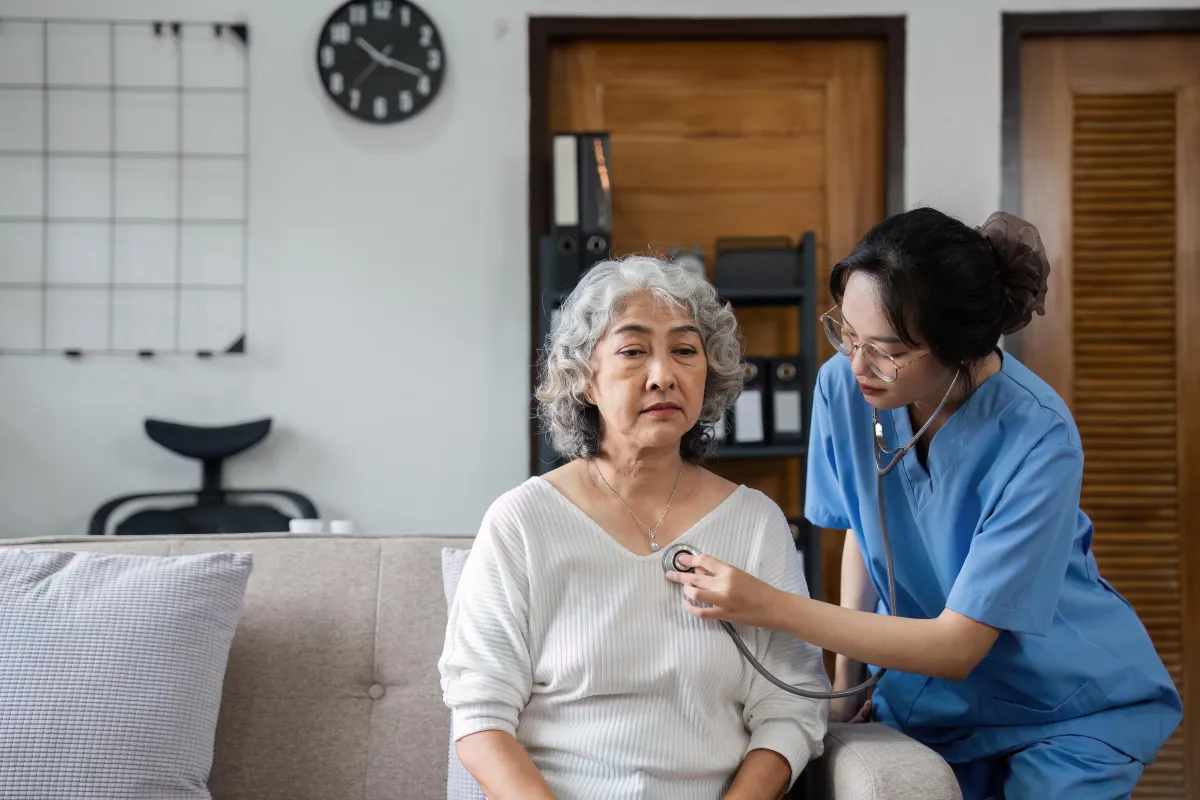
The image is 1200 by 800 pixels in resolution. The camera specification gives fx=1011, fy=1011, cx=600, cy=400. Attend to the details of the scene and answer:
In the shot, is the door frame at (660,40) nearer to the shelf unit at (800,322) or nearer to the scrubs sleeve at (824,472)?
the shelf unit at (800,322)

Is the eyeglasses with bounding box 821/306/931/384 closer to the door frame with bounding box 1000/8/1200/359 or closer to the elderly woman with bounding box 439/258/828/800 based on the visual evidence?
the elderly woman with bounding box 439/258/828/800

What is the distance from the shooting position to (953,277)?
1.23 metres

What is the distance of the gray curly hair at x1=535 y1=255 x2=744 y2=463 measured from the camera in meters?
1.42

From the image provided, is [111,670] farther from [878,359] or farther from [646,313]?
[878,359]

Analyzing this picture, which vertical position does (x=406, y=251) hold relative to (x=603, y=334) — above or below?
above

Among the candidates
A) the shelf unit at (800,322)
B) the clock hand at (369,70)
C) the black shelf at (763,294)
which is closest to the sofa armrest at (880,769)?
the shelf unit at (800,322)

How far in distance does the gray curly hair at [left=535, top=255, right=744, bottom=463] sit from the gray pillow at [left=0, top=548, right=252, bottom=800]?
55 cm

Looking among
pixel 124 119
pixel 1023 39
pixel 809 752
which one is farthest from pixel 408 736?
pixel 1023 39

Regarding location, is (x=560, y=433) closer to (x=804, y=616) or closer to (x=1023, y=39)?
(x=804, y=616)

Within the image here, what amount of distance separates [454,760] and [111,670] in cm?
48

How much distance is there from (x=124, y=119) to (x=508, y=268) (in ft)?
3.78

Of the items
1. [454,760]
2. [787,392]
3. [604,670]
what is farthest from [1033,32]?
[454,760]

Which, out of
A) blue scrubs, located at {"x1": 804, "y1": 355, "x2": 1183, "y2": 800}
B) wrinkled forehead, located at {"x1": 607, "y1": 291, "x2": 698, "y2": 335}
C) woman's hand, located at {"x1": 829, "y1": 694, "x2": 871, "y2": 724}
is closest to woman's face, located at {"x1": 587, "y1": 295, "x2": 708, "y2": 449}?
wrinkled forehead, located at {"x1": 607, "y1": 291, "x2": 698, "y2": 335}

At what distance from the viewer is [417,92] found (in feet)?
9.36
